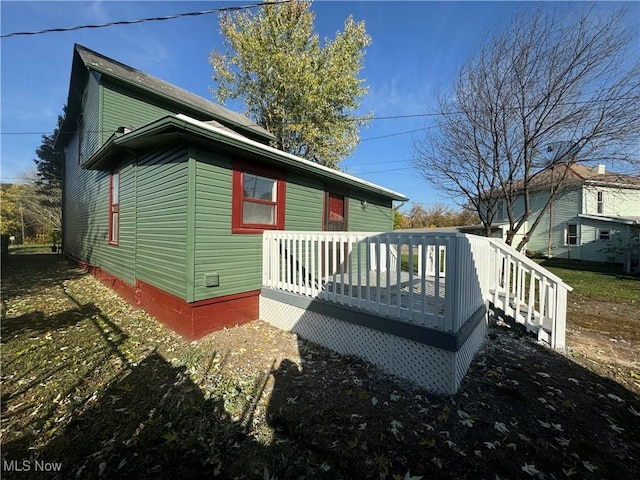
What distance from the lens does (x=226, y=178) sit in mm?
4551

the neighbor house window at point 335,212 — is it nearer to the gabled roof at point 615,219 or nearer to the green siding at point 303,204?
the green siding at point 303,204

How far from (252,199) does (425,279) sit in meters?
3.27

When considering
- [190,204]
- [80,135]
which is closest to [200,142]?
[190,204]

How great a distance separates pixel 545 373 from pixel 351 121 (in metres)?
16.1

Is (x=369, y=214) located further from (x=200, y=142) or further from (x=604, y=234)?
(x=604, y=234)

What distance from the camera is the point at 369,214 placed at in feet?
27.9

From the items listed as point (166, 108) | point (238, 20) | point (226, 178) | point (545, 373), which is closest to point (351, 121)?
point (238, 20)

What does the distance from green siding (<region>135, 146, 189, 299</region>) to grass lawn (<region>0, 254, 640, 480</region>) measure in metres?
1.11

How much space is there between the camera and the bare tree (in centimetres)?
696

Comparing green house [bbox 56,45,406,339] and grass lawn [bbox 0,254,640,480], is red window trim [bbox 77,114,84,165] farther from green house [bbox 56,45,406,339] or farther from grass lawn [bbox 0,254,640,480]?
grass lawn [bbox 0,254,640,480]

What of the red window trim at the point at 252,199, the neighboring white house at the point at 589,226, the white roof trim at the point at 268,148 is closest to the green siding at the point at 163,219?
the white roof trim at the point at 268,148

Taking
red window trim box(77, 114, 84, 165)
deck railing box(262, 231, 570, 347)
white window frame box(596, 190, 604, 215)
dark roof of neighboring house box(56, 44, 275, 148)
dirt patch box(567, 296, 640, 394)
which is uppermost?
dark roof of neighboring house box(56, 44, 275, 148)

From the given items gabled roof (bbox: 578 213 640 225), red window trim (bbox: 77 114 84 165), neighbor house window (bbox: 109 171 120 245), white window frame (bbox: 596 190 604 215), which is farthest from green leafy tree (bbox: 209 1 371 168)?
white window frame (bbox: 596 190 604 215)

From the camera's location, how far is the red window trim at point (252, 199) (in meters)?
4.68
